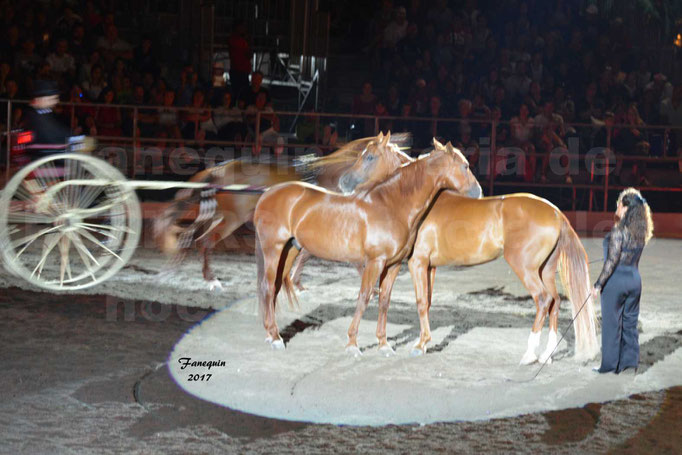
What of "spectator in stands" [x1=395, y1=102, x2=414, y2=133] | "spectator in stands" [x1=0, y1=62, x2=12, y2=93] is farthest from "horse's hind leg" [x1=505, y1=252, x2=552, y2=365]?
"spectator in stands" [x1=0, y1=62, x2=12, y2=93]

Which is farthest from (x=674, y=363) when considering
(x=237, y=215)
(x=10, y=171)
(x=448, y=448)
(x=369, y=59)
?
(x=369, y=59)

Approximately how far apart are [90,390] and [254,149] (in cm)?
905

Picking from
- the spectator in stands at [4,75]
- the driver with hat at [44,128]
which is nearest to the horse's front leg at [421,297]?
the driver with hat at [44,128]

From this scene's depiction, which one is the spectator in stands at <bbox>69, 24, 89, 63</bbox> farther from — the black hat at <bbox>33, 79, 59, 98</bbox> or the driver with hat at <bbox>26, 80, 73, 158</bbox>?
the driver with hat at <bbox>26, 80, 73, 158</bbox>

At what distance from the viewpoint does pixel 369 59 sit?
18000 millimetres

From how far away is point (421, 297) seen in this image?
6672mm

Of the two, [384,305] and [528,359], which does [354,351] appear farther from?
[528,359]

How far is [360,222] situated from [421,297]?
2.62 feet

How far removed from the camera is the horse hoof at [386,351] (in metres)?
6.54

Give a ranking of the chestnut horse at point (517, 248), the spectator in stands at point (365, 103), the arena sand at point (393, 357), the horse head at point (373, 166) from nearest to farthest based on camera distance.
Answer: the arena sand at point (393, 357), the chestnut horse at point (517, 248), the horse head at point (373, 166), the spectator in stands at point (365, 103)

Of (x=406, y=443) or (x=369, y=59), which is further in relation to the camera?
(x=369, y=59)

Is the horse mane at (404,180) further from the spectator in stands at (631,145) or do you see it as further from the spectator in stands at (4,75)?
the spectator in stands at (4,75)

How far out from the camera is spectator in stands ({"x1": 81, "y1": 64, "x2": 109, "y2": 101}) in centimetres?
1439

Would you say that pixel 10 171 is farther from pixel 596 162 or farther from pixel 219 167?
pixel 596 162
